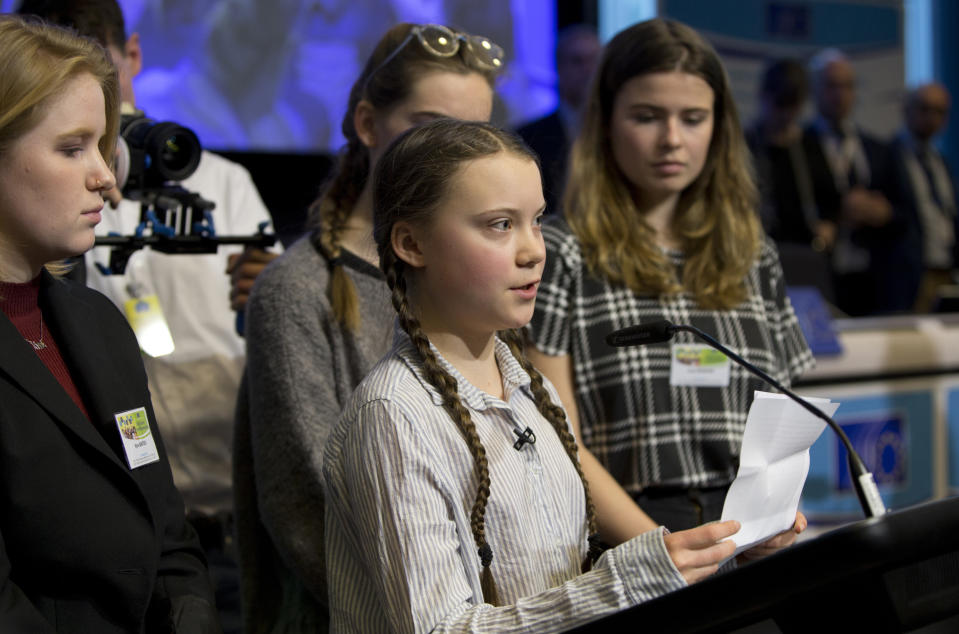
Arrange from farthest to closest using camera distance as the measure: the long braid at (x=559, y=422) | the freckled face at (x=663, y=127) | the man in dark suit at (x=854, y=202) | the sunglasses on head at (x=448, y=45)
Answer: the man in dark suit at (x=854, y=202) → the freckled face at (x=663, y=127) → the sunglasses on head at (x=448, y=45) → the long braid at (x=559, y=422)

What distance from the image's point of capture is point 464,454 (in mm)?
1157

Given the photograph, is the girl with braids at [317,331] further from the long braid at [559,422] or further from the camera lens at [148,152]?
the long braid at [559,422]

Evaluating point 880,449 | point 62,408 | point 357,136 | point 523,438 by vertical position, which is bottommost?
point 880,449

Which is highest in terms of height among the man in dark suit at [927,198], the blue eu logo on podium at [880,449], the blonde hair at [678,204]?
the blonde hair at [678,204]

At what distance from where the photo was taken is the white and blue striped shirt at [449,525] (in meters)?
1.03

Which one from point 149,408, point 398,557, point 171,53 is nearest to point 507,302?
point 398,557

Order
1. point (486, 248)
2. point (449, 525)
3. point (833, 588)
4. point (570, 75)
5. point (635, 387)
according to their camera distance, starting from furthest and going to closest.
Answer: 1. point (570, 75)
2. point (635, 387)
3. point (486, 248)
4. point (449, 525)
5. point (833, 588)

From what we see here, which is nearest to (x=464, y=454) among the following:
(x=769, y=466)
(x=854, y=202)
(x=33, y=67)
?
(x=769, y=466)

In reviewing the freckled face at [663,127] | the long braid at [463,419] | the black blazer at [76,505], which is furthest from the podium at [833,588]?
the freckled face at [663,127]

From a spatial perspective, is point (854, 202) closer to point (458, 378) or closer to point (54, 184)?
point (458, 378)

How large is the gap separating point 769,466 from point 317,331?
0.76 m

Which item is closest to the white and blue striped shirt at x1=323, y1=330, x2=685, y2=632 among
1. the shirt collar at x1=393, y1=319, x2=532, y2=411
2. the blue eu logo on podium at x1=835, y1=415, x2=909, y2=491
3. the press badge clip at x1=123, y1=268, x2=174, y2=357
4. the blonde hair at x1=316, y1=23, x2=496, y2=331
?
the shirt collar at x1=393, y1=319, x2=532, y2=411

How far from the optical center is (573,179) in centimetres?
186

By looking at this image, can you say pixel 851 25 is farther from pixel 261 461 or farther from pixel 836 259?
pixel 261 461
